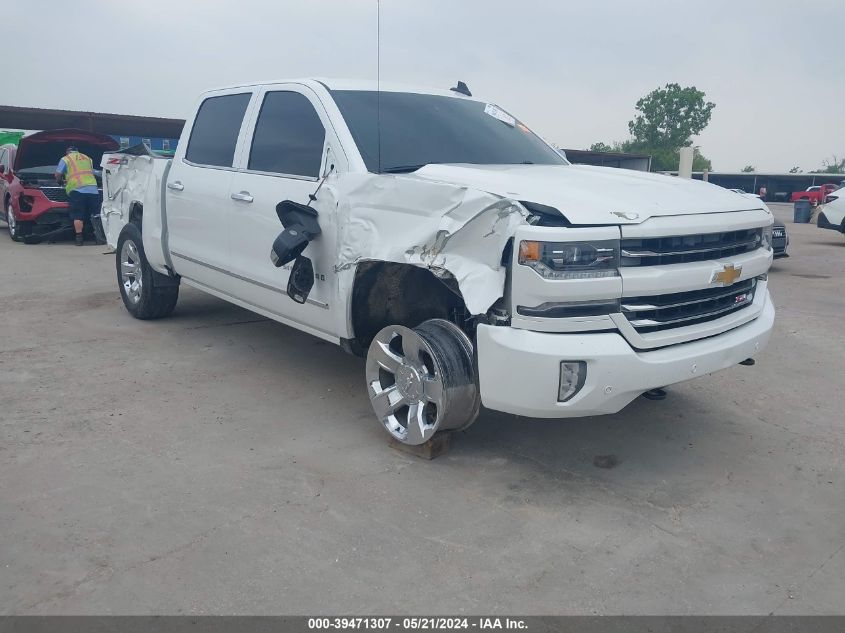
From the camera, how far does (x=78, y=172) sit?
40.0 ft

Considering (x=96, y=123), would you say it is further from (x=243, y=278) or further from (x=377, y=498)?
(x=377, y=498)

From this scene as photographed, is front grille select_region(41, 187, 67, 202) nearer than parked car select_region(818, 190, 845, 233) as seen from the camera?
Yes

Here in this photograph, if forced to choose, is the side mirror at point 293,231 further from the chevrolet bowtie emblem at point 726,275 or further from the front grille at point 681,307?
the chevrolet bowtie emblem at point 726,275

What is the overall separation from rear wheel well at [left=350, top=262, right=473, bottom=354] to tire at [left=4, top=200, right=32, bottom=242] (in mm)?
11174

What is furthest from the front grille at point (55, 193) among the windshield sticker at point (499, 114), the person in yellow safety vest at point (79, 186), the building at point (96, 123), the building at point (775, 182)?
the building at point (775, 182)

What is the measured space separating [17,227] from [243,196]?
10.3 metres

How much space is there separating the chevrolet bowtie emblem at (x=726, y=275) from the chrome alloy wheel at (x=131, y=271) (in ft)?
16.5

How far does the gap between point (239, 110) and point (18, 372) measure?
247cm

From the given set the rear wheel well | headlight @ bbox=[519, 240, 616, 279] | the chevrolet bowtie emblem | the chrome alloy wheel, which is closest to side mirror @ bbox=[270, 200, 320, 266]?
the rear wheel well

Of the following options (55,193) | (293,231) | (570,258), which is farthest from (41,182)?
(570,258)

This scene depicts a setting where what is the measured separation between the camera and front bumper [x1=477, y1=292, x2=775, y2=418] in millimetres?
3305

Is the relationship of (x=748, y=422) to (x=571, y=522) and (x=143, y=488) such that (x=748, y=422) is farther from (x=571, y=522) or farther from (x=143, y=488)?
(x=143, y=488)

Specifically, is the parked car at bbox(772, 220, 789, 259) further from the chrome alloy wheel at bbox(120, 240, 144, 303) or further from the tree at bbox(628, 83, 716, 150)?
the tree at bbox(628, 83, 716, 150)
